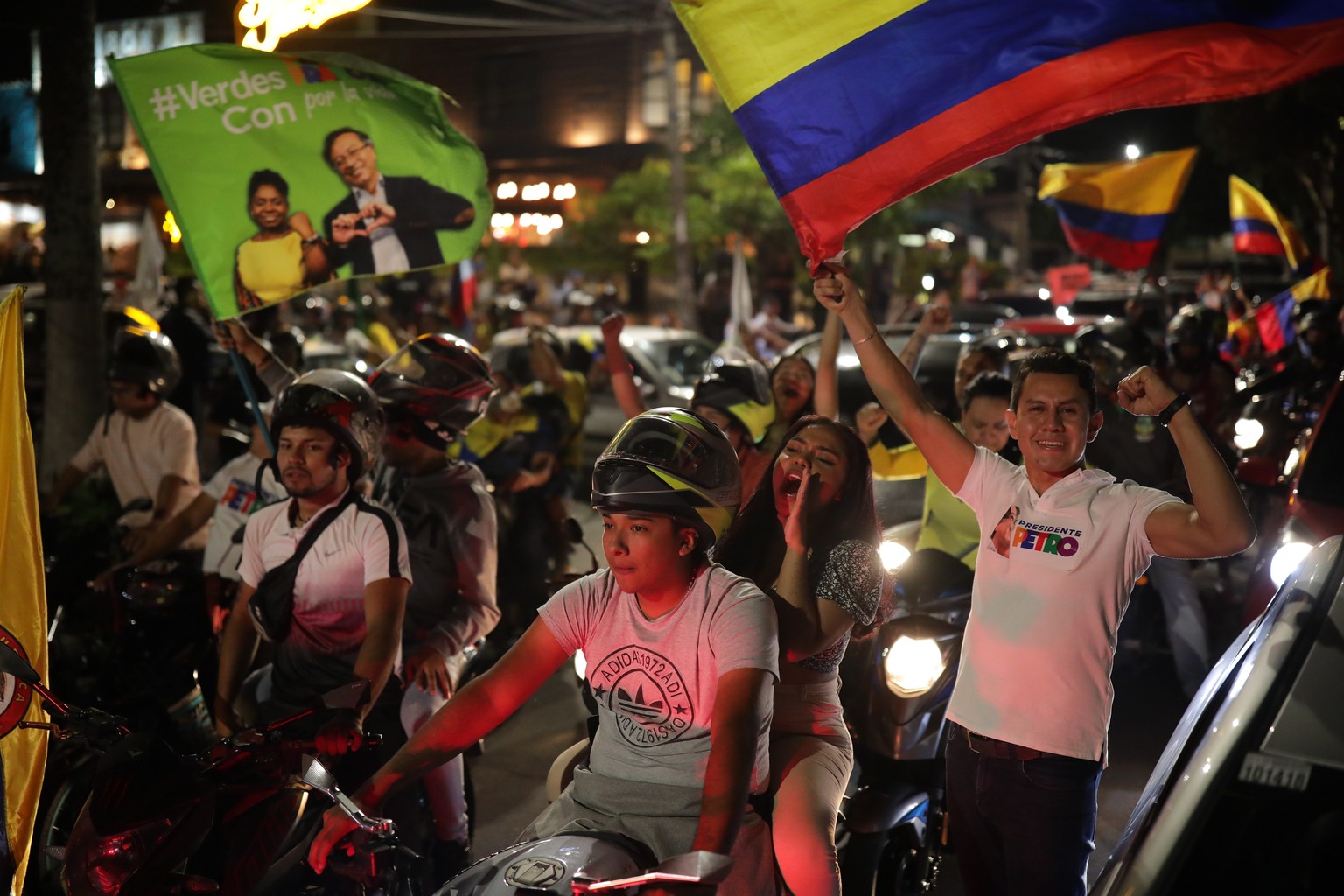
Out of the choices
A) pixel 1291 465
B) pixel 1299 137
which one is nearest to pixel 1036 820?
pixel 1291 465

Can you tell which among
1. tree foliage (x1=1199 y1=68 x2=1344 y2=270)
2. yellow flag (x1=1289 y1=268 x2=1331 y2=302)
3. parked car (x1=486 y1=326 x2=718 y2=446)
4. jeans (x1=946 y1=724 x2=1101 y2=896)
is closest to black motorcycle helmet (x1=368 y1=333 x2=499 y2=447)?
jeans (x1=946 y1=724 x2=1101 y2=896)

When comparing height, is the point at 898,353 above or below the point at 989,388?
above

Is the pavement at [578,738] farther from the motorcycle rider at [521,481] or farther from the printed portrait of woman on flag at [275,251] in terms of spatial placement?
the printed portrait of woman on flag at [275,251]

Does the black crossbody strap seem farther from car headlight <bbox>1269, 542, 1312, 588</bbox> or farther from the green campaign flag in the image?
car headlight <bbox>1269, 542, 1312, 588</bbox>

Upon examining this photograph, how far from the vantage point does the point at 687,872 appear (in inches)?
95.0

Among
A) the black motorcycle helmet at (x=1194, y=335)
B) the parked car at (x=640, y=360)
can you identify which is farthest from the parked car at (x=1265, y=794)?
the parked car at (x=640, y=360)

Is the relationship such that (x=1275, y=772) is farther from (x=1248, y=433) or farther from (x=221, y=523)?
(x=1248, y=433)

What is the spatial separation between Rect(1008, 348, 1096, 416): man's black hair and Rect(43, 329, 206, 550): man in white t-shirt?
429cm

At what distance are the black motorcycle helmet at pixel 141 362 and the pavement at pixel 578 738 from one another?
257 cm

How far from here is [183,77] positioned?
5254mm

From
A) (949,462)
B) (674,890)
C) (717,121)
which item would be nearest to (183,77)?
(949,462)

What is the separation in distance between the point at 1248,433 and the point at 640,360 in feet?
26.0

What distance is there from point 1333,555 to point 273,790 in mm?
2729

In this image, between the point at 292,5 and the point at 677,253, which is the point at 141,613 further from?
the point at 677,253
